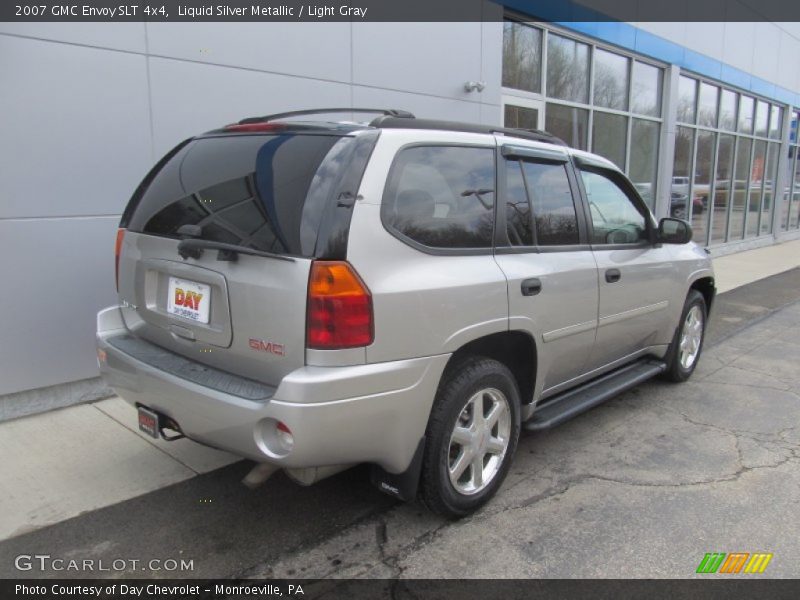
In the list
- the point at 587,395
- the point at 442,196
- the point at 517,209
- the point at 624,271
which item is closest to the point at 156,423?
the point at 442,196

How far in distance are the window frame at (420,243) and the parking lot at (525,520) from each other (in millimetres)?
1339

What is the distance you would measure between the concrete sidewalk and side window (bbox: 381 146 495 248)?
74.9 inches

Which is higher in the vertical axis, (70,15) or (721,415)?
(70,15)

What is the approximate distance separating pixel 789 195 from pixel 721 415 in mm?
17497

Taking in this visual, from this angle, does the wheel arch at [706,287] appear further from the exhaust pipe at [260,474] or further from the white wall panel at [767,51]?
the white wall panel at [767,51]

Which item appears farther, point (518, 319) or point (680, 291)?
point (680, 291)

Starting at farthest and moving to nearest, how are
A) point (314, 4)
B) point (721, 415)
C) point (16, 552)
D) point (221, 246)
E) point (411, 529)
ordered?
point (314, 4) < point (721, 415) < point (411, 529) < point (16, 552) < point (221, 246)

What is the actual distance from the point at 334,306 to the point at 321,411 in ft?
1.33

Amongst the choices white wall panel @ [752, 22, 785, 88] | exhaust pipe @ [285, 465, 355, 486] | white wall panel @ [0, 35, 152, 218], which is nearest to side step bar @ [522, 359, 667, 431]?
exhaust pipe @ [285, 465, 355, 486]

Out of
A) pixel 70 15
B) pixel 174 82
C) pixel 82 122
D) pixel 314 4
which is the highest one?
pixel 314 4

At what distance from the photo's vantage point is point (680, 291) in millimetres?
4816

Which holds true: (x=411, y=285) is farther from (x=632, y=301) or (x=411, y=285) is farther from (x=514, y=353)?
Result: (x=632, y=301)

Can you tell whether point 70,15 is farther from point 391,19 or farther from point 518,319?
point 518,319

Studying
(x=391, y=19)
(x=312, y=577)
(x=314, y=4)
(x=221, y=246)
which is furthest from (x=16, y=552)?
(x=391, y=19)
